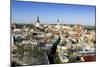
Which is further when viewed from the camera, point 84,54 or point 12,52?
point 84,54

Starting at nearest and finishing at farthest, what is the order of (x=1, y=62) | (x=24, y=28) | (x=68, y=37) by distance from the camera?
(x=1, y=62), (x=24, y=28), (x=68, y=37)

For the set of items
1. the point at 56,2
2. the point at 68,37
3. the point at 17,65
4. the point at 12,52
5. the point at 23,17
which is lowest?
the point at 17,65

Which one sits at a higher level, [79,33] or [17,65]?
[79,33]

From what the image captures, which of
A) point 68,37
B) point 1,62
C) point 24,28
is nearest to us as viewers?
point 1,62

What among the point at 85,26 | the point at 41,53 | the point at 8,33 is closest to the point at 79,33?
the point at 85,26

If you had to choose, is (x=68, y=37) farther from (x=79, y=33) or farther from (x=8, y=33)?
(x=8, y=33)
